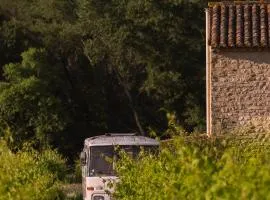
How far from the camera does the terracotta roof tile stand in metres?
29.6

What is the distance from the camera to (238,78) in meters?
29.7

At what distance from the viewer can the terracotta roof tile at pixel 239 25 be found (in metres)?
29.6

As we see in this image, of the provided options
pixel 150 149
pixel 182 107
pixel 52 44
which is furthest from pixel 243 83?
pixel 52 44

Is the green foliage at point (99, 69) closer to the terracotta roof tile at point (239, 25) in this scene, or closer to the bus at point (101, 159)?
the terracotta roof tile at point (239, 25)

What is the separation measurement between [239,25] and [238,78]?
184 centimetres

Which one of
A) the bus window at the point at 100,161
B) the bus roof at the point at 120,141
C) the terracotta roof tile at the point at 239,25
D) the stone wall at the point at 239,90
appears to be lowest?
the bus window at the point at 100,161

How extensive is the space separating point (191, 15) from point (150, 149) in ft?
89.3

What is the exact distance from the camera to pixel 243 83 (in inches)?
1172

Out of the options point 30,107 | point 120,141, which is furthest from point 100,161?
point 30,107

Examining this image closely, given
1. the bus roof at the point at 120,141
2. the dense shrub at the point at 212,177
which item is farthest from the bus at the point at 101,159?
the dense shrub at the point at 212,177

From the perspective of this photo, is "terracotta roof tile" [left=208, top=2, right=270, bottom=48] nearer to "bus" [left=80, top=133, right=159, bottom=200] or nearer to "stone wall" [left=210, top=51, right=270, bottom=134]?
"stone wall" [left=210, top=51, right=270, bottom=134]

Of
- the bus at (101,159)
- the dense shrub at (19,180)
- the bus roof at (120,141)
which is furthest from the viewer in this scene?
the bus roof at (120,141)

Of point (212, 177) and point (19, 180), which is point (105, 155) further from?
point (212, 177)

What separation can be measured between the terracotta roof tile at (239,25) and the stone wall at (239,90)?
0.33m
